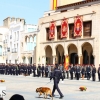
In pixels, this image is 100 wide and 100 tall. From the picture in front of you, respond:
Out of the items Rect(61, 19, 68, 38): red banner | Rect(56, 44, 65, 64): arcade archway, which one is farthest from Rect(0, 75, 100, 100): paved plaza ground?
Rect(56, 44, 65, 64): arcade archway

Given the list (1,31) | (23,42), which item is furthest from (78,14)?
(1,31)

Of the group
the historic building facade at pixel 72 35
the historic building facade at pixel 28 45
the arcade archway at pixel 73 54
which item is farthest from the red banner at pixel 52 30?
the historic building facade at pixel 28 45

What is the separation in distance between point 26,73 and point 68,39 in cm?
1080

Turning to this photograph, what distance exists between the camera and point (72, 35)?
4219cm

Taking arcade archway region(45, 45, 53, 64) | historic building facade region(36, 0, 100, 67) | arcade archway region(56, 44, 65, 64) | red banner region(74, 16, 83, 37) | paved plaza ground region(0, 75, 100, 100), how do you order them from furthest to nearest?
arcade archway region(45, 45, 53, 64)
arcade archway region(56, 44, 65, 64)
red banner region(74, 16, 83, 37)
historic building facade region(36, 0, 100, 67)
paved plaza ground region(0, 75, 100, 100)

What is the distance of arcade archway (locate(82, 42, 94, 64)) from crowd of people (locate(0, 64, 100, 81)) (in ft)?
22.5

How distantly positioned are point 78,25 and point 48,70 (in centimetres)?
1208

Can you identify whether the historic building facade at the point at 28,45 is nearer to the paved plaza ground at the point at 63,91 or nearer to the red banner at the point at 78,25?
the red banner at the point at 78,25

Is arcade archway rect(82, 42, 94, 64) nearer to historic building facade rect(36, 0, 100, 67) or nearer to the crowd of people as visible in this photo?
historic building facade rect(36, 0, 100, 67)

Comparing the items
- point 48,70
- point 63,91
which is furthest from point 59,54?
point 63,91

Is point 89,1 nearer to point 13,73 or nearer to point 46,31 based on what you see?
point 46,31

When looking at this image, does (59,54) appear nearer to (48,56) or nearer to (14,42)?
(48,56)

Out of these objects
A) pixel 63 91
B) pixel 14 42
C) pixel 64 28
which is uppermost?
pixel 64 28

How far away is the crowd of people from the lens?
91.2 feet
